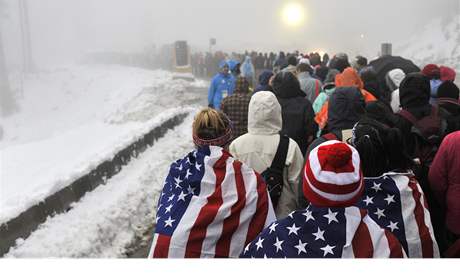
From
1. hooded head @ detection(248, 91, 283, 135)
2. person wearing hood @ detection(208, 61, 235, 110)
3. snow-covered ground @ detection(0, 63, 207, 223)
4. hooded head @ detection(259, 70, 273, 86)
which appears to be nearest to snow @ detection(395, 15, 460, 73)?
snow-covered ground @ detection(0, 63, 207, 223)

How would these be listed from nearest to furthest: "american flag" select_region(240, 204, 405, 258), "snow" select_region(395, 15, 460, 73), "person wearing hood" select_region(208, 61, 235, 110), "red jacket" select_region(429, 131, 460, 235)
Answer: "american flag" select_region(240, 204, 405, 258) → "red jacket" select_region(429, 131, 460, 235) → "person wearing hood" select_region(208, 61, 235, 110) → "snow" select_region(395, 15, 460, 73)

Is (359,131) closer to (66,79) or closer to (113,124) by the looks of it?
(113,124)

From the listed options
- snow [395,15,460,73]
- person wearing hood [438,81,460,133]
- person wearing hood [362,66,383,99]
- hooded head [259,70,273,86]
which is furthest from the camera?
snow [395,15,460,73]

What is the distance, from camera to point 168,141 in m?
12.8

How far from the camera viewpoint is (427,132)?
447 centimetres

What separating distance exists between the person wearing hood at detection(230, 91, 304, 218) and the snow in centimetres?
3287

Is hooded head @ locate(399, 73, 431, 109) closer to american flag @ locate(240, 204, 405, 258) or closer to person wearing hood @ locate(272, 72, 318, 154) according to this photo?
person wearing hood @ locate(272, 72, 318, 154)

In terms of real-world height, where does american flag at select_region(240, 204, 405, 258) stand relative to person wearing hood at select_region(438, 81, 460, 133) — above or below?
below

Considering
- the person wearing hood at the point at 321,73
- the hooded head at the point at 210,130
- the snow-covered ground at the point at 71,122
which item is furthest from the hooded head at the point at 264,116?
the person wearing hood at the point at 321,73

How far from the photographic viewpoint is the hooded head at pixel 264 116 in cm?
441

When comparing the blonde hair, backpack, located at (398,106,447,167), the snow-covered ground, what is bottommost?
the snow-covered ground

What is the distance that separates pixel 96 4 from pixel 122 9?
6.73 m

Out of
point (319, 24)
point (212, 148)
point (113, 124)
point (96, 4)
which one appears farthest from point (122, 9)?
point (212, 148)

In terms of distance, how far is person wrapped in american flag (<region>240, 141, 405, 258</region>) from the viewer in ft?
7.70
